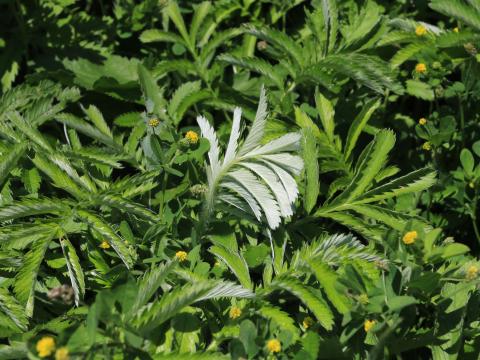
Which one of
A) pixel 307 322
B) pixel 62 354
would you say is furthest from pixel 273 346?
pixel 62 354

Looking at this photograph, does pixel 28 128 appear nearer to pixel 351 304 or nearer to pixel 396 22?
pixel 351 304

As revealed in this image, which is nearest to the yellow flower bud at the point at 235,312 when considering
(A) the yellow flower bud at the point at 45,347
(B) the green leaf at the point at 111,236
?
(B) the green leaf at the point at 111,236

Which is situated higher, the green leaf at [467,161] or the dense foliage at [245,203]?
the dense foliage at [245,203]

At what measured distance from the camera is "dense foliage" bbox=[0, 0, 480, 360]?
1.95 metres

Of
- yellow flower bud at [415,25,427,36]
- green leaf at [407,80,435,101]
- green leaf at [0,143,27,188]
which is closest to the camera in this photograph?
green leaf at [0,143,27,188]

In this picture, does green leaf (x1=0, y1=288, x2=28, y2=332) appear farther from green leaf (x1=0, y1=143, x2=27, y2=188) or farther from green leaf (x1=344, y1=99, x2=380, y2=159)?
green leaf (x1=344, y1=99, x2=380, y2=159)

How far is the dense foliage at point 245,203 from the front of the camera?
6.40 ft

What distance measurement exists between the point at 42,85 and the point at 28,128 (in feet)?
1.98

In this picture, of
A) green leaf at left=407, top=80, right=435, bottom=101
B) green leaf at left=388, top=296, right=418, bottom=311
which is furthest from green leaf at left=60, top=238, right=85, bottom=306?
green leaf at left=407, top=80, right=435, bottom=101

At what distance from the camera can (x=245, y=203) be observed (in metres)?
2.29

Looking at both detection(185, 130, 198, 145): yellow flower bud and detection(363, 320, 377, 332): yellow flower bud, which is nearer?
detection(363, 320, 377, 332): yellow flower bud

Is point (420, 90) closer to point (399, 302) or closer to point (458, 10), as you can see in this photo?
point (458, 10)

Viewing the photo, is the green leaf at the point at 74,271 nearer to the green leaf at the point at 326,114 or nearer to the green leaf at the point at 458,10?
the green leaf at the point at 326,114

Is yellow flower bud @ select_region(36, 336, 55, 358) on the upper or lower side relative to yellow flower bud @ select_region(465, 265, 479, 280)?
upper
